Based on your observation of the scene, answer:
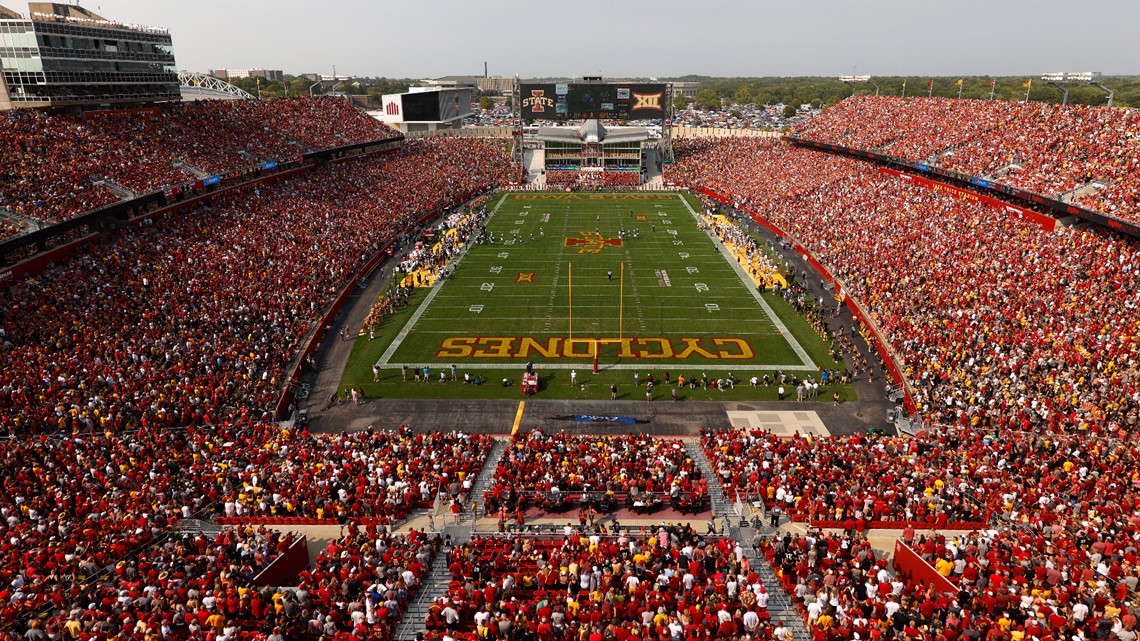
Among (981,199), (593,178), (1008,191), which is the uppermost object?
(1008,191)

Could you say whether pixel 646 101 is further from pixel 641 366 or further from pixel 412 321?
pixel 641 366

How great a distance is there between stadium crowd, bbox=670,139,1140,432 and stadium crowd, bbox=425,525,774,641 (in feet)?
41.7

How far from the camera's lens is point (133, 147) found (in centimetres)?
3803

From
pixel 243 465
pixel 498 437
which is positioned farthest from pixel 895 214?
pixel 243 465

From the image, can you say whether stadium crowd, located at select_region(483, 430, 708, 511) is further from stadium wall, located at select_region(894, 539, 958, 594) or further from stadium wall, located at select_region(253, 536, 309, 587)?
stadium wall, located at select_region(894, 539, 958, 594)

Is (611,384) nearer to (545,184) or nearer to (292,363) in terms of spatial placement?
(292,363)

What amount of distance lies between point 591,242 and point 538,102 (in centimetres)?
2942

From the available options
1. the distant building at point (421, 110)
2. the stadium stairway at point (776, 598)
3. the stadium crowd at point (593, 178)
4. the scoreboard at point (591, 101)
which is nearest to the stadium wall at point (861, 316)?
the stadium stairway at point (776, 598)

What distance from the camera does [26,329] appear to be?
22.8 metres

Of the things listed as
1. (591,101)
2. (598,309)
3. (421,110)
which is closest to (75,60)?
(598,309)

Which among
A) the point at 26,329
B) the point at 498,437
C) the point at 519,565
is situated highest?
the point at 26,329

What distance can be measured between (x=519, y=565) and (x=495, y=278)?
1057 inches

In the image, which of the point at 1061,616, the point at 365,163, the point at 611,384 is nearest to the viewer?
the point at 1061,616

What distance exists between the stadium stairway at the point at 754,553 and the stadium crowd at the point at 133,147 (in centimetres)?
2811
